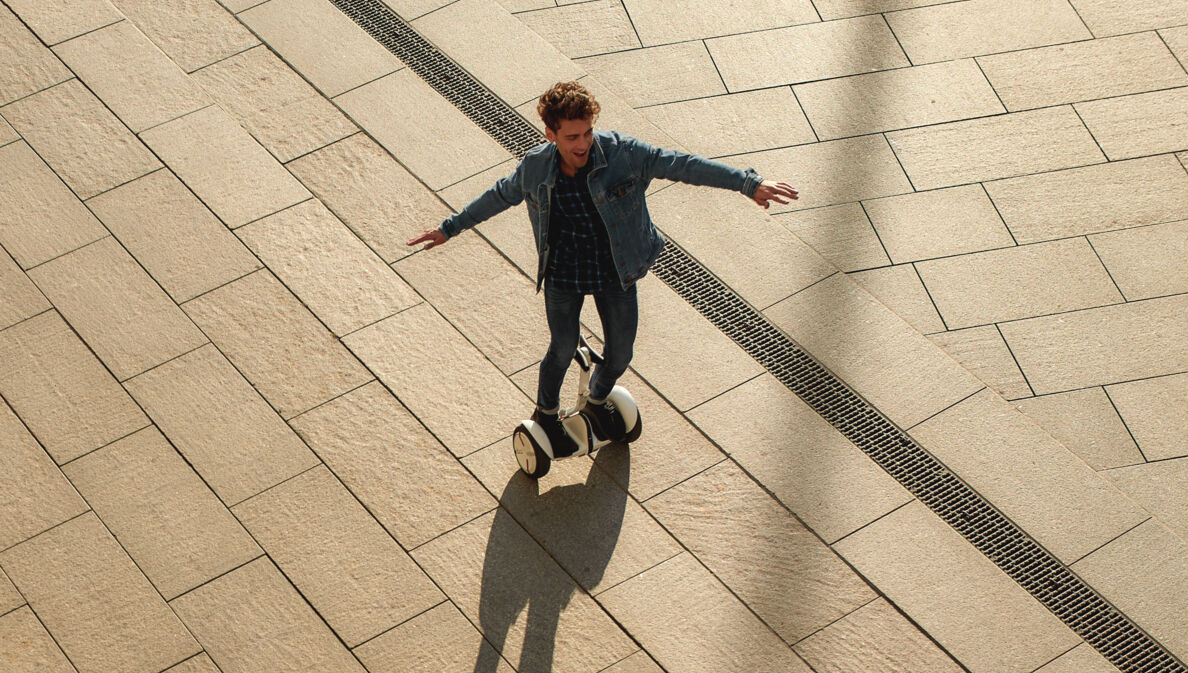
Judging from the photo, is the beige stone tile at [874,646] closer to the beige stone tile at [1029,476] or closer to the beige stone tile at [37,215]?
the beige stone tile at [1029,476]

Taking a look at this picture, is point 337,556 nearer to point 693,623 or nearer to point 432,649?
point 432,649

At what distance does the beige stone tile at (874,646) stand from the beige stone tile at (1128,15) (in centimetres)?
511

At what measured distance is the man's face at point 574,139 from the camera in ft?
15.2

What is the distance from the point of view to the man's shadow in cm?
518

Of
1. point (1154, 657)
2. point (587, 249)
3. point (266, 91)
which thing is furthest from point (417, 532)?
point (266, 91)

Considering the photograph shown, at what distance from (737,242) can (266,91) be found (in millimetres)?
3373

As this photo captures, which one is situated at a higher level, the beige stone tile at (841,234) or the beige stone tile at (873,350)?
the beige stone tile at (841,234)

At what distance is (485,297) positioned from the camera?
6660 millimetres

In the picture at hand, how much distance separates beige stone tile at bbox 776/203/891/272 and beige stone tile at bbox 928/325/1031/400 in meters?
0.66

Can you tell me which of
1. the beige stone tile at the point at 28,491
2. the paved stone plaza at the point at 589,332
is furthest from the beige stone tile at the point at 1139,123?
the beige stone tile at the point at 28,491

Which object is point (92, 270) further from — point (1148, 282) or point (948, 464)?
point (1148, 282)

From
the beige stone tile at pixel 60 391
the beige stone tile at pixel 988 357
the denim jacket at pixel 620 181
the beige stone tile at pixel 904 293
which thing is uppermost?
the denim jacket at pixel 620 181

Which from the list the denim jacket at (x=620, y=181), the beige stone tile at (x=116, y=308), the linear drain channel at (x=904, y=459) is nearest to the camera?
the denim jacket at (x=620, y=181)

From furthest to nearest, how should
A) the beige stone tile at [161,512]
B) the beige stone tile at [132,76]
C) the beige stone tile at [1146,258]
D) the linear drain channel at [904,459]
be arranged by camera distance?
the beige stone tile at [132,76], the beige stone tile at [1146,258], the beige stone tile at [161,512], the linear drain channel at [904,459]
